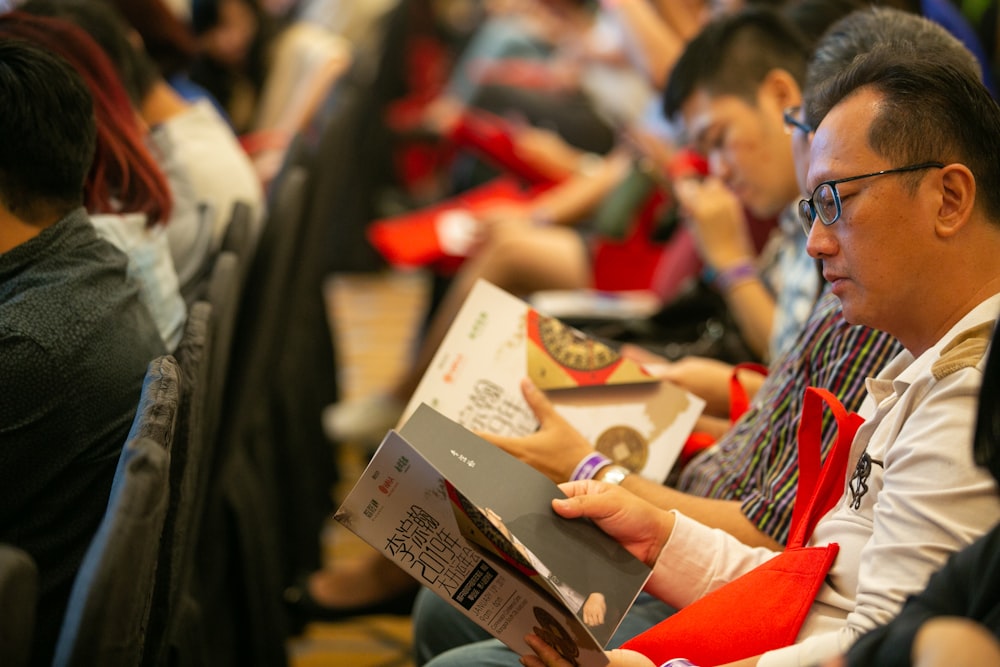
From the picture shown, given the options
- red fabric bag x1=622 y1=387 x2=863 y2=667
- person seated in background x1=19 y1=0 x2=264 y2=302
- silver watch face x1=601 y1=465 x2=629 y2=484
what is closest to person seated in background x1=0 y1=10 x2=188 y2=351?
person seated in background x1=19 y1=0 x2=264 y2=302

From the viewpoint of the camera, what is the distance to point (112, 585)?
961mm

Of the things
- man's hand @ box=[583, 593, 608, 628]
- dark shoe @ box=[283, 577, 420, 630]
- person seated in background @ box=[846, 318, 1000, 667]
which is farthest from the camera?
dark shoe @ box=[283, 577, 420, 630]

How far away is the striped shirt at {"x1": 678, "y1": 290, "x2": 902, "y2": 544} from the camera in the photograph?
1.45 meters

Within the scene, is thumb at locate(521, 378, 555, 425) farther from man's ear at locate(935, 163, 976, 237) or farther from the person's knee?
man's ear at locate(935, 163, 976, 237)

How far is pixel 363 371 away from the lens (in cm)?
418

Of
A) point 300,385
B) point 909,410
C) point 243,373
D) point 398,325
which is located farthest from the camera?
point 398,325

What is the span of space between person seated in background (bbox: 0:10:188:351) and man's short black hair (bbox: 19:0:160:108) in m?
0.16

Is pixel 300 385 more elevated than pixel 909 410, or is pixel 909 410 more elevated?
pixel 909 410

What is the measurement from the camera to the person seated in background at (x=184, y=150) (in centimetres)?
201

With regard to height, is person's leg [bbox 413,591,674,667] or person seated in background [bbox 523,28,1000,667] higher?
person seated in background [bbox 523,28,1000,667]

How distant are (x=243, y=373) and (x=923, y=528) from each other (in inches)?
52.7

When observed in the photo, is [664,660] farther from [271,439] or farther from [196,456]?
[271,439]

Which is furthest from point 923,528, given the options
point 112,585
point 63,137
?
point 63,137

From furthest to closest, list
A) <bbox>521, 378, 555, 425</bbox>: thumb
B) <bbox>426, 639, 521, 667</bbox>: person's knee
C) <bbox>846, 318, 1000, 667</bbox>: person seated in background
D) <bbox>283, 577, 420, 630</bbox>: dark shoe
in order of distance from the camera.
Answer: <bbox>283, 577, 420, 630</bbox>: dark shoe, <bbox>521, 378, 555, 425</bbox>: thumb, <bbox>426, 639, 521, 667</bbox>: person's knee, <bbox>846, 318, 1000, 667</bbox>: person seated in background
